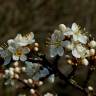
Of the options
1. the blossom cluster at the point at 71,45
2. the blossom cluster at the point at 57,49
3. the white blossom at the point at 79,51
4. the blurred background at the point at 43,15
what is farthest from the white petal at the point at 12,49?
the blurred background at the point at 43,15

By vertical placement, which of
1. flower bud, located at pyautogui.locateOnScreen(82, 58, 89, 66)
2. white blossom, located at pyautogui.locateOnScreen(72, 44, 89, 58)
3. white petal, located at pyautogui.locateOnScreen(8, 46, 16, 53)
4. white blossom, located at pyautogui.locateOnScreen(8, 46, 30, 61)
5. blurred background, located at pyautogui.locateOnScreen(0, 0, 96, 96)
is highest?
blurred background, located at pyautogui.locateOnScreen(0, 0, 96, 96)

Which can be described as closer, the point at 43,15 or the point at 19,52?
the point at 19,52

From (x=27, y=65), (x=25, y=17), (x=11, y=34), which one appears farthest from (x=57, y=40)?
(x=25, y=17)

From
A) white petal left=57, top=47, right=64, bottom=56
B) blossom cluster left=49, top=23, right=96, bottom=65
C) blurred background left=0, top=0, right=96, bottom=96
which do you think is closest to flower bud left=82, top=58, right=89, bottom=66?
blossom cluster left=49, top=23, right=96, bottom=65

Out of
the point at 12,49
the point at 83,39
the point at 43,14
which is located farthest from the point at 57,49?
the point at 43,14

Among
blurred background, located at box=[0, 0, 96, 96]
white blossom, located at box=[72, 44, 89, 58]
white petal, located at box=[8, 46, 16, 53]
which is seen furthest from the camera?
blurred background, located at box=[0, 0, 96, 96]

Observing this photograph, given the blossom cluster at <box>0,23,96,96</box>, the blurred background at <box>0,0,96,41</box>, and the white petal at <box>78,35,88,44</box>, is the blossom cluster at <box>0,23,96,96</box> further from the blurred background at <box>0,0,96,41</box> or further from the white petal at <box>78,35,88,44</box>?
the blurred background at <box>0,0,96,41</box>

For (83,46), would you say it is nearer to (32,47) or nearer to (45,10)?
(32,47)

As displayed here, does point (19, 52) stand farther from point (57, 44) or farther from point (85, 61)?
point (85, 61)

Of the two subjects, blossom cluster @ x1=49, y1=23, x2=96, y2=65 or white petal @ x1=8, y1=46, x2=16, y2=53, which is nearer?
blossom cluster @ x1=49, y1=23, x2=96, y2=65
